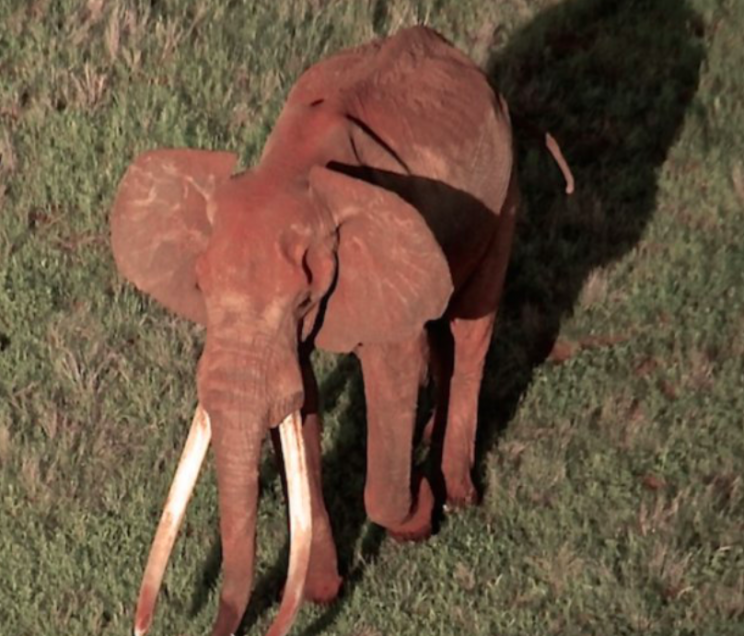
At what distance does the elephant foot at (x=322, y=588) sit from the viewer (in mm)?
5238

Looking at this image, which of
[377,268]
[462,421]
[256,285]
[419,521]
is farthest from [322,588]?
[256,285]

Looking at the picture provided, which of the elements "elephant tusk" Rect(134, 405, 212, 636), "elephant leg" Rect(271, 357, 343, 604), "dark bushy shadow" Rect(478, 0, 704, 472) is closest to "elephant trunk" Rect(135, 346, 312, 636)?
"elephant tusk" Rect(134, 405, 212, 636)

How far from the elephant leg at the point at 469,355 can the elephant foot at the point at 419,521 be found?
0.25 meters

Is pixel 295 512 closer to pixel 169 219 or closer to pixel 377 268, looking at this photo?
pixel 377 268

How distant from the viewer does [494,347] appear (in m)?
6.62

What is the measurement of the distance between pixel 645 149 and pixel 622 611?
3353mm

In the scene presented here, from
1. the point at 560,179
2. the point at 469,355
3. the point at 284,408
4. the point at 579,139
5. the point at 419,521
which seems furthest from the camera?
the point at 579,139

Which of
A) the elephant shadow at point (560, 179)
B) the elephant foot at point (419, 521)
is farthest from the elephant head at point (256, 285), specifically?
the elephant shadow at point (560, 179)

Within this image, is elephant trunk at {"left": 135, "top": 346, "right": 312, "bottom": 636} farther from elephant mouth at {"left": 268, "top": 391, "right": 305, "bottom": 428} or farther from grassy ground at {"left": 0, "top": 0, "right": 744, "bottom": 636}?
grassy ground at {"left": 0, "top": 0, "right": 744, "bottom": 636}

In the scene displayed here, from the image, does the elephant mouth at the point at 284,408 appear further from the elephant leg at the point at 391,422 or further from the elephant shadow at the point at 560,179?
the elephant shadow at the point at 560,179

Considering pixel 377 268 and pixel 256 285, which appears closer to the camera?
pixel 256 285

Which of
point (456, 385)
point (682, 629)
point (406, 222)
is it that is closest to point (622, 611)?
point (682, 629)

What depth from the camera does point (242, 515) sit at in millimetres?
4223

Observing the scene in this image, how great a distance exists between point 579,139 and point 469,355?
2.86 metres
